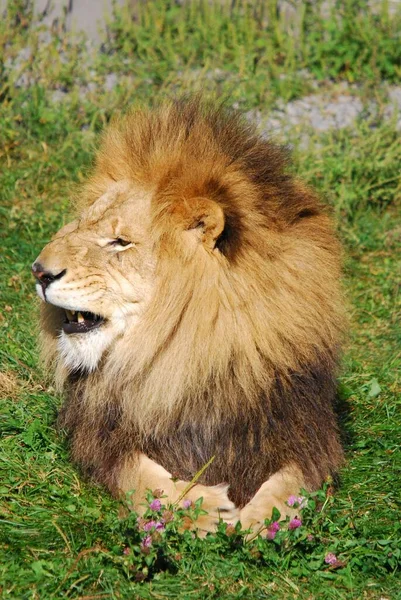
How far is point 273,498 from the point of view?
9.70 feet

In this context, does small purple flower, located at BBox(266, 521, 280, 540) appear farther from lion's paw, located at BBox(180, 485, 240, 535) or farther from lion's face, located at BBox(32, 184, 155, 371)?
lion's face, located at BBox(32, 184, 155, 371)

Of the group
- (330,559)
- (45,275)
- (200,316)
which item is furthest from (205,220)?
(330,559)

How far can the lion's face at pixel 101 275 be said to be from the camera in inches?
114

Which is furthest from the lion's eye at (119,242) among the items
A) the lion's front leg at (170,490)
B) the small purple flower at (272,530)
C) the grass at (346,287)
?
the small purple flower at (272,530)

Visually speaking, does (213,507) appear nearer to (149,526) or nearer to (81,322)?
(149,526)

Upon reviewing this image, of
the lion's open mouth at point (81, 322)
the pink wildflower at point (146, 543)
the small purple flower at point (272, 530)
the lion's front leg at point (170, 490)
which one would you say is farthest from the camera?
the lion's open mouth at point (81, 322)

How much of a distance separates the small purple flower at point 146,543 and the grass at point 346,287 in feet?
0.07

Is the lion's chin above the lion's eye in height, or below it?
below

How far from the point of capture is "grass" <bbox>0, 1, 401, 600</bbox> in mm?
2752

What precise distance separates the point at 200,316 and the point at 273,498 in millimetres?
592

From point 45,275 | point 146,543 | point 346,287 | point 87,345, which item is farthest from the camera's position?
point 346,287

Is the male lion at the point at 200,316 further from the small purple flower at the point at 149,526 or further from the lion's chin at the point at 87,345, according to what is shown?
the small purple flower at the point at 149,526

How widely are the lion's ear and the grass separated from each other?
80 cm

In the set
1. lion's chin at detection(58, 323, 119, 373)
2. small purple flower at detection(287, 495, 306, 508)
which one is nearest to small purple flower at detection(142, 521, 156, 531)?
small purple flower at detection(287, 495, 306, 508)
